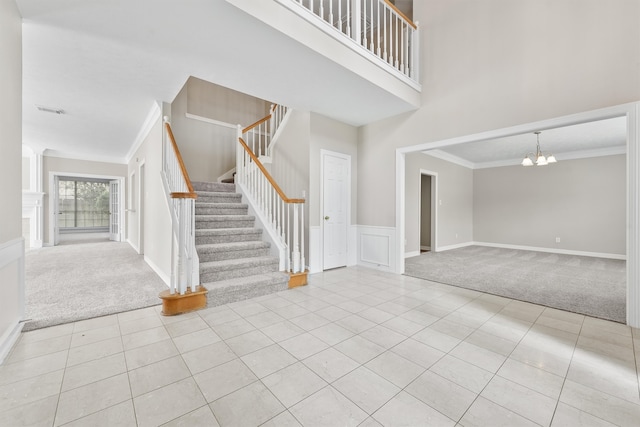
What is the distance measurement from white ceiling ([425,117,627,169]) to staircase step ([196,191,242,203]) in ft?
13.4

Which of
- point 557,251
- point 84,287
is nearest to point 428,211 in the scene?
point 557,251

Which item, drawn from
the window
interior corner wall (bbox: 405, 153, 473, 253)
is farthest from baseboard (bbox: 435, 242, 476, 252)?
the window

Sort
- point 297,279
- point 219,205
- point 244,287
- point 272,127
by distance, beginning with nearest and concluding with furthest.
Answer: point 244,287 → point 297,279 → point 219,205 → point 272,127

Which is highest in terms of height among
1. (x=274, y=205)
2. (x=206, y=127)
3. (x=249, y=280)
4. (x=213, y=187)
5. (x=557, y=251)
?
(x=206, y=127)

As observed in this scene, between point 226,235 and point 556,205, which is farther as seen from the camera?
point 556,205

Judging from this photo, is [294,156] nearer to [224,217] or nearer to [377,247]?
[224,217]

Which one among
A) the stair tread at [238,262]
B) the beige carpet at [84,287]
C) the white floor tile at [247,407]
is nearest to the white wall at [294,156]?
the stair tread at [238,262]

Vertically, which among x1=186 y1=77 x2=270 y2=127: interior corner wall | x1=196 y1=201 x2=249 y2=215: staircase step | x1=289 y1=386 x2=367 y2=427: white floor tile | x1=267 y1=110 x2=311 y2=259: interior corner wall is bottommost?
x1=289 y1=386 x2=367 y2=427: white floor tile

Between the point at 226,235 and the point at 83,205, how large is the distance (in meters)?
10.6

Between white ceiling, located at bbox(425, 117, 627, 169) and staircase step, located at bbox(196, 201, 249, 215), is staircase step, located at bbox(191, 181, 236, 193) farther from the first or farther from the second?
white ceiling, located at bbox(425, 117, 627, 169)

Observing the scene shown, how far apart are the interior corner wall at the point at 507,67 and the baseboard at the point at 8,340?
177 inches

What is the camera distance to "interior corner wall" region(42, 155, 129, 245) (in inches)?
291

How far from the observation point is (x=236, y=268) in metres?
3.51

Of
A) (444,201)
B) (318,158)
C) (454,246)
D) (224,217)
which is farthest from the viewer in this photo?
(454,246)
